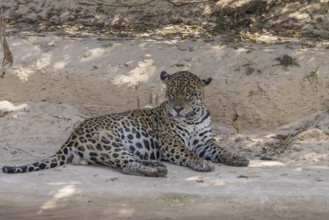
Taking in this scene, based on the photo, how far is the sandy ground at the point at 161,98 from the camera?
9227mm

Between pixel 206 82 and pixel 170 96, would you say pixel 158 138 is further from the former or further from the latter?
pixel 206 82

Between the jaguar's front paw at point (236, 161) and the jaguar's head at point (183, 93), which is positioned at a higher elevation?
the jaguar's head at point (183, 93)

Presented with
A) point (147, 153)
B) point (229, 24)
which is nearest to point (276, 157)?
point (147, 153)

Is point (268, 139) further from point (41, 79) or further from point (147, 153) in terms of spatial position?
point (41, 79)

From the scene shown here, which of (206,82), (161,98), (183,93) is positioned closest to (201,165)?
(183,93)

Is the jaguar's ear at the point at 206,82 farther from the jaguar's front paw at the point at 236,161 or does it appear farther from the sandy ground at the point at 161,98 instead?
the jaguar's front paw at the point at 236,161

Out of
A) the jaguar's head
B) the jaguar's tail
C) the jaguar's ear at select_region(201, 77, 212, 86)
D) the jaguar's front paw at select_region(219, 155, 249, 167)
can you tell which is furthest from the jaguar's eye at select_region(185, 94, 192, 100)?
the jaguar's tail

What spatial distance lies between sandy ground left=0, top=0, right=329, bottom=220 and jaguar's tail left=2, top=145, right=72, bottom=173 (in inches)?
4.8

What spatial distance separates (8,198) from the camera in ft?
30.5

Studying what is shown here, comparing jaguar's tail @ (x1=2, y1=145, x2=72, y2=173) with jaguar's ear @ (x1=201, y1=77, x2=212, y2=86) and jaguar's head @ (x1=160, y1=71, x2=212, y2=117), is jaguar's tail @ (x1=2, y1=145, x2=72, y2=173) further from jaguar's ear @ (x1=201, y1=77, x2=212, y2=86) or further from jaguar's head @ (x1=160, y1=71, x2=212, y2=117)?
jaguar's ear @ (x1=201, y1=77, x2=212, y2=86)

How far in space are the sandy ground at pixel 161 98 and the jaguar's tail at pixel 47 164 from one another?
0.40ft

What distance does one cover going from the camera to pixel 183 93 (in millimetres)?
11273

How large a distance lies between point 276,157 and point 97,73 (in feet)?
10.6

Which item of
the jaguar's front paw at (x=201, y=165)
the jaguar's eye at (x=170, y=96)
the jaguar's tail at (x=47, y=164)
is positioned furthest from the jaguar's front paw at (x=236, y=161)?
the jaguar's tail at (x=47, y=164)
